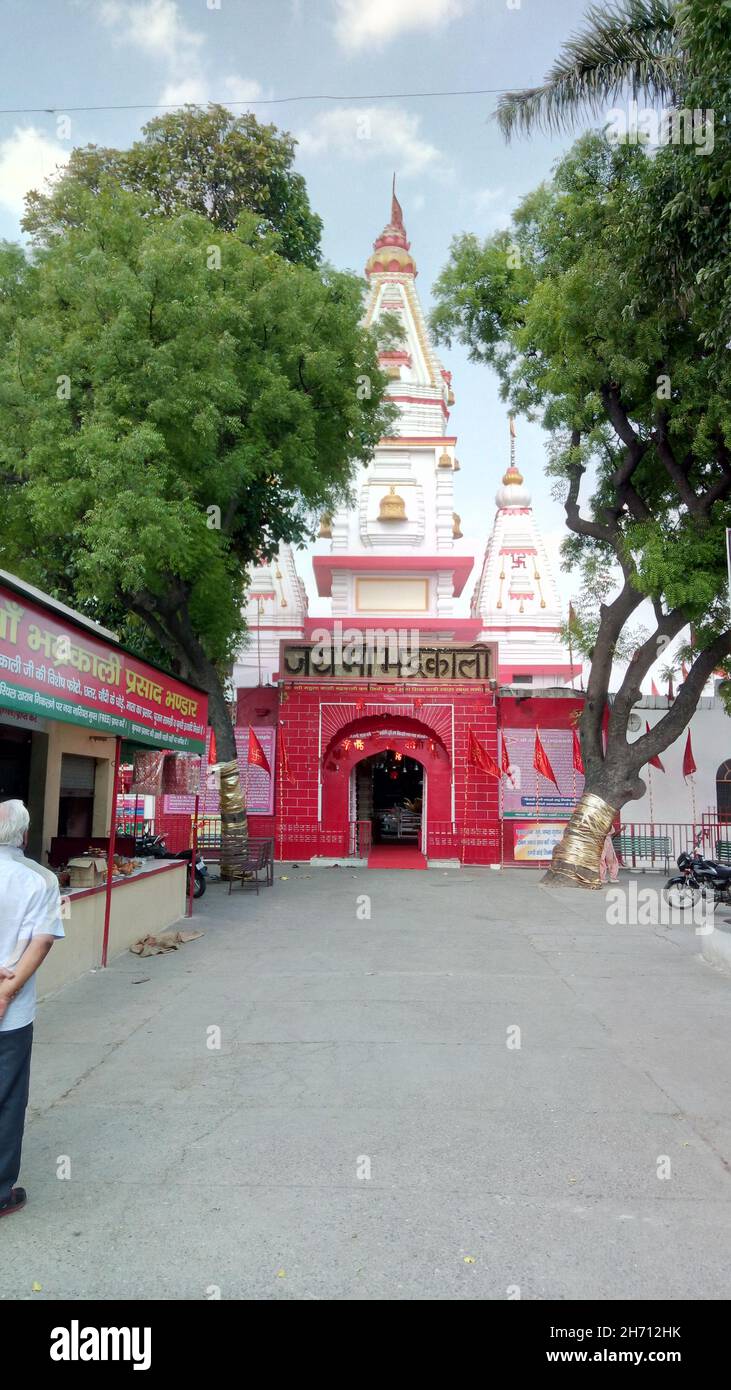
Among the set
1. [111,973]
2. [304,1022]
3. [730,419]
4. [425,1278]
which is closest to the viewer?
[425,1278]

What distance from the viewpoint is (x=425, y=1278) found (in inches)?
119

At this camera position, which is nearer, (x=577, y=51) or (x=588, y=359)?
(x=577, y=51)

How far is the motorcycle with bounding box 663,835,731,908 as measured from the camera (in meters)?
13.3

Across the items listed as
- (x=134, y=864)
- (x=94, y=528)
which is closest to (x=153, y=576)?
(x=94, y=528)

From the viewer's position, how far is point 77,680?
7.26 meters

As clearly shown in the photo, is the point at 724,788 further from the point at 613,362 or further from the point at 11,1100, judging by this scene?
the point at 11,1100

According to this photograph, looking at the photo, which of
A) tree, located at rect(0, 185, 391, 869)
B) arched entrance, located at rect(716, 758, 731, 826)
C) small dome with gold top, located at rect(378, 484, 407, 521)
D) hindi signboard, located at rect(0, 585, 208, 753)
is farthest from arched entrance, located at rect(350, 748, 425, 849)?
hindi signboard, located at rect(0, 585, 208, 753)

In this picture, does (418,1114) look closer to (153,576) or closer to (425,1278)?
(425,1278)

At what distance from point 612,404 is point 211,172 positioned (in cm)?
975

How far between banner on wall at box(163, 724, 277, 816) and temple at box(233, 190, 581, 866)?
0.27 feet

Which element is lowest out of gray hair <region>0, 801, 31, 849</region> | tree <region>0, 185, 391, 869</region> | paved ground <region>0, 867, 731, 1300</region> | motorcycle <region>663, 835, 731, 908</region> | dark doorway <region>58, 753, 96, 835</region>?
paved ground <region>0, 867, 731, 1300</region>

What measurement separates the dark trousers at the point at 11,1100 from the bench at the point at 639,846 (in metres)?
17.8

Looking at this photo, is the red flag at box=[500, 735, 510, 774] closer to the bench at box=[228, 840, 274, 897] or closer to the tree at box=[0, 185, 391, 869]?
the bench at box=[228, 840, 274, 897]

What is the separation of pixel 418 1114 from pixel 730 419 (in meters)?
11.2
